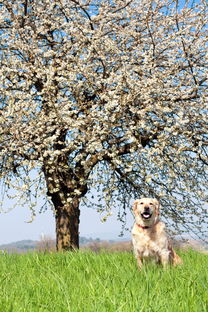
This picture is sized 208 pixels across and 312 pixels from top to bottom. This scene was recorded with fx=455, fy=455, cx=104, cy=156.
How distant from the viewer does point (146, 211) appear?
6.67m

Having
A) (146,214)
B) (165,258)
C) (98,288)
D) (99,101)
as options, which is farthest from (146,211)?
(99,101)

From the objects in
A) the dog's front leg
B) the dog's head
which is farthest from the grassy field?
the dog's head

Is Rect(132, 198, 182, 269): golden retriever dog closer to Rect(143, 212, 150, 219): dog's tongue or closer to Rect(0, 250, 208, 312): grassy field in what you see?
Rect(143, 212, 150, 219): dog's tongue

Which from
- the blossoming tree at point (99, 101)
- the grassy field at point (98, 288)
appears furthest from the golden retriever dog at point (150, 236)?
the blossoming tree at point (99, 101)

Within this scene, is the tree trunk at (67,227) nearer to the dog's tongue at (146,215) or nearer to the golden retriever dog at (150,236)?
the golden retriever dog at (150,236)

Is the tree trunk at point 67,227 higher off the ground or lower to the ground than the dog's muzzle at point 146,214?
higher

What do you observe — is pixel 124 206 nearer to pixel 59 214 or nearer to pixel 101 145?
pixel 59 214

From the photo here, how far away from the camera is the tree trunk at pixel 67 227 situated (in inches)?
507

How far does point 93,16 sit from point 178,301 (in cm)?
1063

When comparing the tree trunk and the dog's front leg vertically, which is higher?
the tree trunk

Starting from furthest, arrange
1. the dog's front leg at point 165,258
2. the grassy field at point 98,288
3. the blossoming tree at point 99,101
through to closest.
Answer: the blossoming tree at point 99,101
the dog's front leg at point 165,258
the grassy field at point 98,288

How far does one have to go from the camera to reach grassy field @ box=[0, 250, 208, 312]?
3.70m

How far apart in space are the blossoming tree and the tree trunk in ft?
0.09

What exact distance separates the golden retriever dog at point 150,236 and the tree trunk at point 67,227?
606cm
